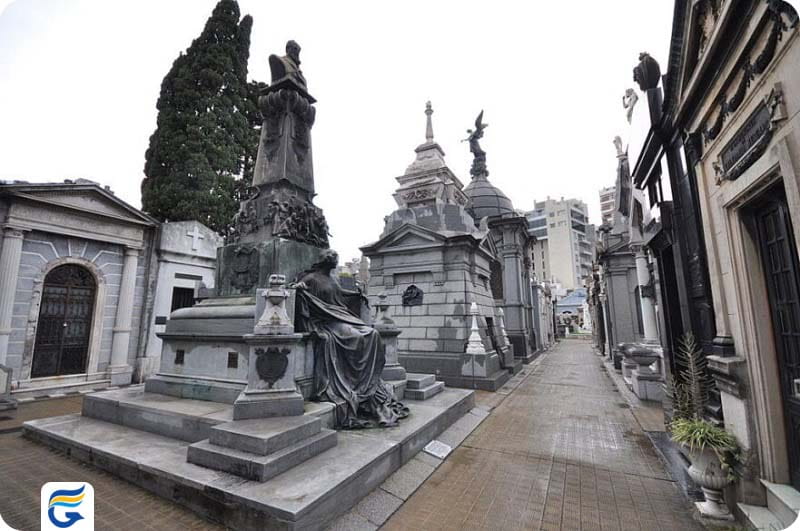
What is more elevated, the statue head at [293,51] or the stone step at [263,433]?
the statue head at [293,51]

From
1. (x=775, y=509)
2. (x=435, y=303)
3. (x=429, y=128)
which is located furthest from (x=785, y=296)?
(x=429, y=128)

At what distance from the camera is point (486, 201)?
18.8 metres

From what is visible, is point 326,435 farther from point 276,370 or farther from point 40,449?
point 40,449

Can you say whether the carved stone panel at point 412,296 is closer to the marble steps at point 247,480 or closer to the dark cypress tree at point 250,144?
the marble steps at point 247,480

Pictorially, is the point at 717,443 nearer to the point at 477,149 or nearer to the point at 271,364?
the point at 271,364

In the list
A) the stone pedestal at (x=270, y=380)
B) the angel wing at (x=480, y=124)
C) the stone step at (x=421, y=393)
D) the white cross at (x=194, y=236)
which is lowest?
the stone step at (x=421, y=393)

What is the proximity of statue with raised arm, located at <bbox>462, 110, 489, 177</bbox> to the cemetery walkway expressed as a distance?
16.1m

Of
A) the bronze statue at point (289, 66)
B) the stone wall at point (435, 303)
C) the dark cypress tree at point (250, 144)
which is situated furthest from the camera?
the dark cypress tree at point (250, 144)

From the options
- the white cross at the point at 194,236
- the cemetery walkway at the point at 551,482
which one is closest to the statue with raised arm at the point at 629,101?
the cemetery walkway at the point at 551,482

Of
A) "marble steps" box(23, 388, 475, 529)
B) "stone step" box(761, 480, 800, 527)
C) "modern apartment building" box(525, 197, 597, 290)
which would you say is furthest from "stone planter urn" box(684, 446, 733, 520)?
"modern apartment building" box(525, 197, 597, 290)

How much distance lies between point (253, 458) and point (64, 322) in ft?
35.8

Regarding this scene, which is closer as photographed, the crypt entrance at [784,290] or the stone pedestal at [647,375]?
the crypt entrance at [784,290]

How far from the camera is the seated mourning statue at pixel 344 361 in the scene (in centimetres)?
507

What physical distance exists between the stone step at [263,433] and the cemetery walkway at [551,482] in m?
1.32
